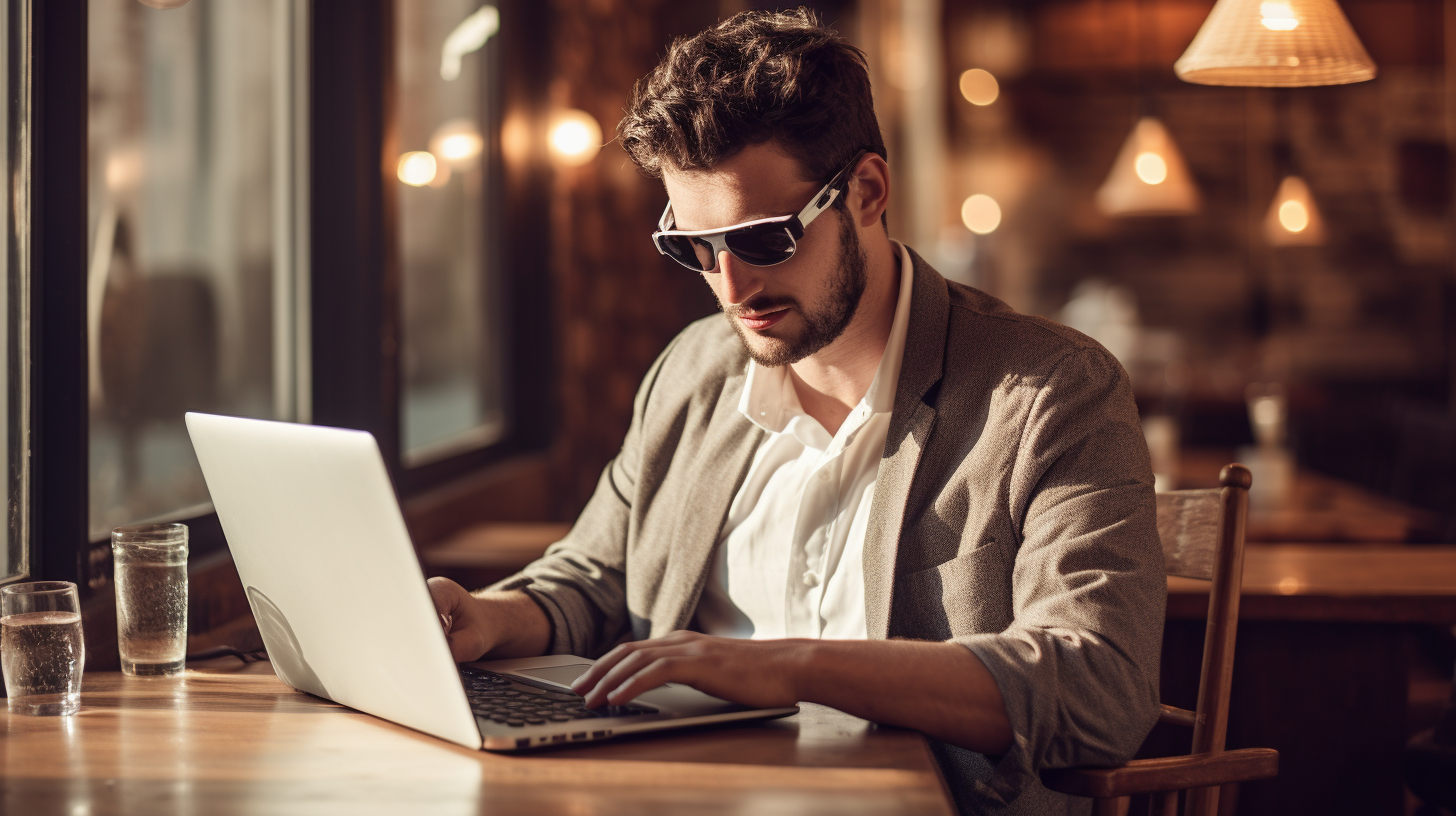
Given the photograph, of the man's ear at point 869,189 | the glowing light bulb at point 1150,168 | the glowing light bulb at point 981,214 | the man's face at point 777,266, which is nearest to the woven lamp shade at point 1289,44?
the man's ear at point 869,189

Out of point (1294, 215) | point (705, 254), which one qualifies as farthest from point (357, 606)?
point (1294, 215)

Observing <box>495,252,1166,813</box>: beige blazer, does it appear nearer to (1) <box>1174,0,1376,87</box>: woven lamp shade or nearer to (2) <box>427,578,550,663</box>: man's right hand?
(2) <box>427,578,550,663</box>: man's right hand

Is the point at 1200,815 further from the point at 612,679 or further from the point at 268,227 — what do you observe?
the point at 268,227

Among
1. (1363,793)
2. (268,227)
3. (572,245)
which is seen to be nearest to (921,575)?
(1363,793)

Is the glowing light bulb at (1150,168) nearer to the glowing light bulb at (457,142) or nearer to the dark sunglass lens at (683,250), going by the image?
the glowing light bulb at (457,142)

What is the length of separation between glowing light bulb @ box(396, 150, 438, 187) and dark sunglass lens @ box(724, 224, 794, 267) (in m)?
1.82

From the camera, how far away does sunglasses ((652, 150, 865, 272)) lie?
156 centimetres

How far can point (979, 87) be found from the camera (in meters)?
8.34

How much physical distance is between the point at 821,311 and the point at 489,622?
558 mm

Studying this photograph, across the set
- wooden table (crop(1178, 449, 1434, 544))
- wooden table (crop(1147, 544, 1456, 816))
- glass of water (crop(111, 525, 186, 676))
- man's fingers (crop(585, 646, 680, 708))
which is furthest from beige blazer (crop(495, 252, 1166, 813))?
wooden table (crop(1178, 449, 1434, 544))

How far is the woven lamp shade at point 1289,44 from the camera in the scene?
1.96 m

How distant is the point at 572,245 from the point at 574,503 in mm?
890

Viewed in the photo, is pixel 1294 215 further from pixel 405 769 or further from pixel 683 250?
pixel 405 769

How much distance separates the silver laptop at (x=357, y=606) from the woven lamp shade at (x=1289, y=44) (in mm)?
1302
